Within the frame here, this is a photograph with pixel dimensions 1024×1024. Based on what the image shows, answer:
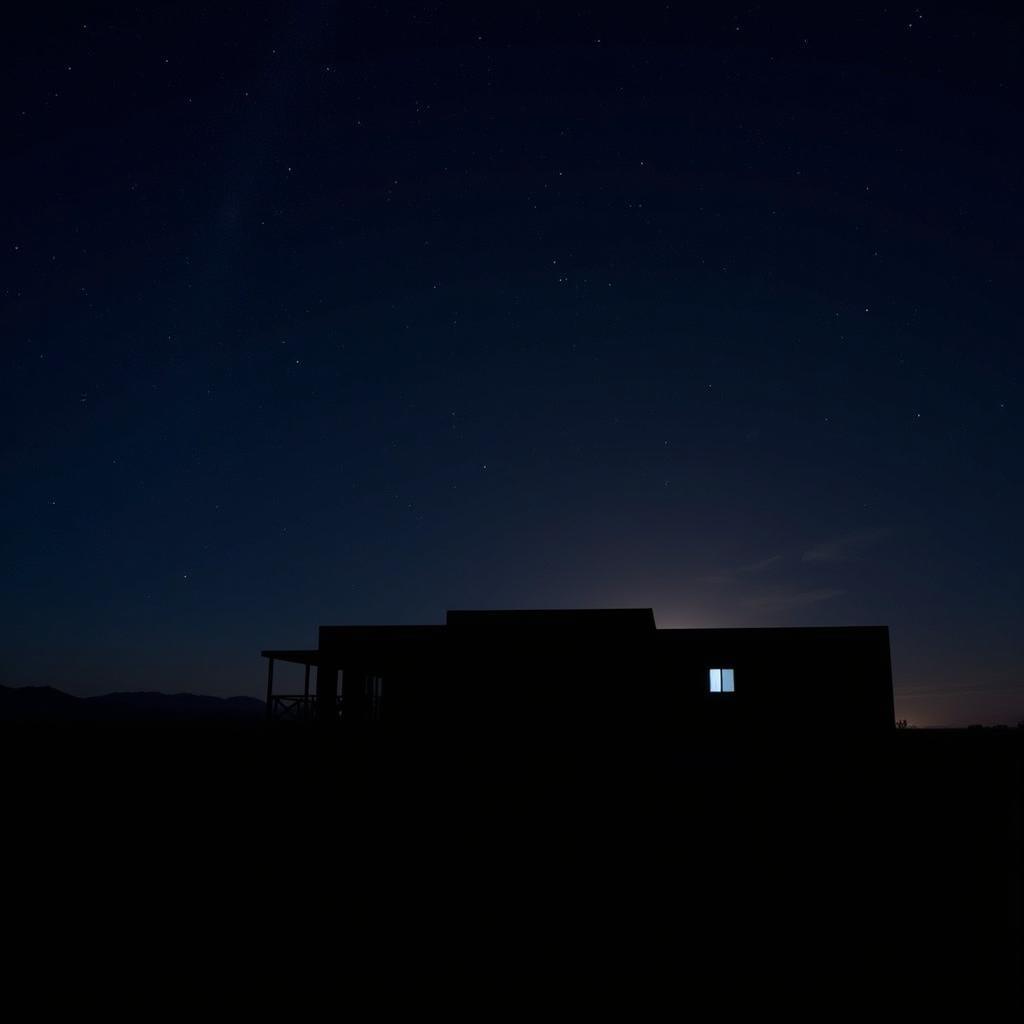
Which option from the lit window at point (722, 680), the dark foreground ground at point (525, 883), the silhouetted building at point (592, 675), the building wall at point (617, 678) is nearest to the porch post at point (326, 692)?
the silhouetted building at point (592, 675)

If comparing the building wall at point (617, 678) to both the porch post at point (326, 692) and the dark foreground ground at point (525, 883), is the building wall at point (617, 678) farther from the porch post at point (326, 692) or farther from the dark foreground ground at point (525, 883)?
the dark foreground ground at point (525, 883)

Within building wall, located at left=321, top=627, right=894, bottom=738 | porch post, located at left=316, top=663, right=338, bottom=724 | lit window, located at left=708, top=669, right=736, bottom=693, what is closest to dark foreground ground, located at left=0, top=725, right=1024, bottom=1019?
building wall, located at left=321, top=627, right=894, bottom=738

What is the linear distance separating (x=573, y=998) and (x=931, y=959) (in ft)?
11.7

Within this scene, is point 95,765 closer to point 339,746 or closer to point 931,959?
point 339,746

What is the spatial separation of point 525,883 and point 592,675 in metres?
9.65

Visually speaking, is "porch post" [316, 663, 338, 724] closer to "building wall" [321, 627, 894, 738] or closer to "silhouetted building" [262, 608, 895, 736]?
"silhouetted building" [262, 608, 895, 736]

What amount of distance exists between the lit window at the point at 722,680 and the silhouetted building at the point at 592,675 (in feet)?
0.10

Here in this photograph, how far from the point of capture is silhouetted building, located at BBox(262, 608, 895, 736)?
62.0ft

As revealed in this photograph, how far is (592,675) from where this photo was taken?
1898cm

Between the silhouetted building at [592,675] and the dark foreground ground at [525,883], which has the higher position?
the silhouetted building at [592,675]

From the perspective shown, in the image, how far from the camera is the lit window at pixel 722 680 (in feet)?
71.4

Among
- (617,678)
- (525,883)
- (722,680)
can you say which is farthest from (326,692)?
(525,883)

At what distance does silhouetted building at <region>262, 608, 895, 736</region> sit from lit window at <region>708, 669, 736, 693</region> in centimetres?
3

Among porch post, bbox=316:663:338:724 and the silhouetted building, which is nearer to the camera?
the silhouetted building
